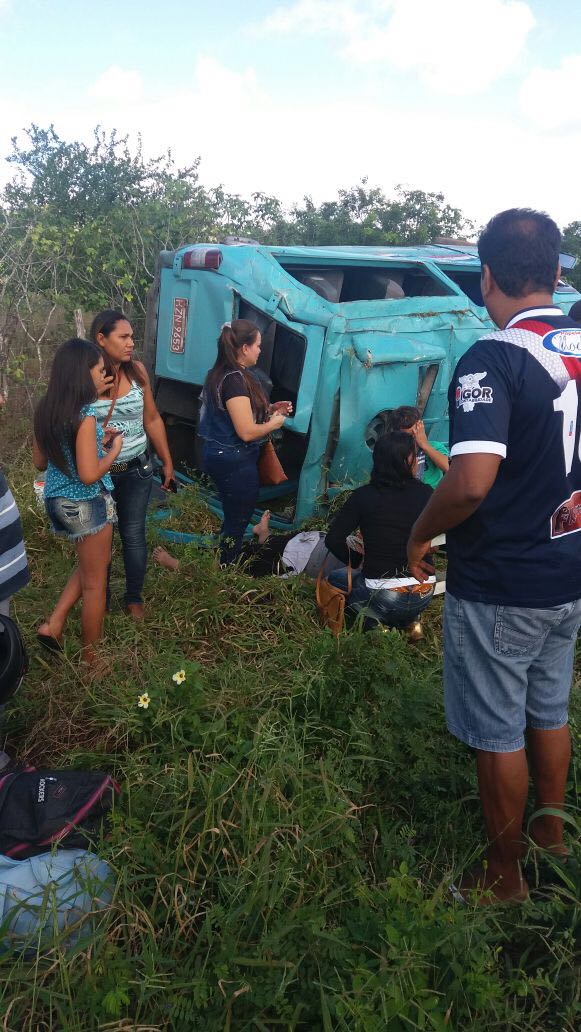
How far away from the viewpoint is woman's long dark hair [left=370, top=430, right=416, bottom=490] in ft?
10.8

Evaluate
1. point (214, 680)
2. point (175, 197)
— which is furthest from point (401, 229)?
point (214, 680)

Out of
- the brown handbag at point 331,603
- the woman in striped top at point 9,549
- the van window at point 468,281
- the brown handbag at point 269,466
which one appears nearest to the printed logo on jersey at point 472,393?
the woman in striped top at point 9,549

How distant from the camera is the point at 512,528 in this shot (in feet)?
6.23

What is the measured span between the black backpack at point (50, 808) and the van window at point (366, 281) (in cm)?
414

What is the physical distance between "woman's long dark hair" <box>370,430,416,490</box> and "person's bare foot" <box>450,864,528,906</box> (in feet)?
5.76

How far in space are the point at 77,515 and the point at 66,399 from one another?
0.50m

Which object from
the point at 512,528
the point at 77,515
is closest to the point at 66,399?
the point at 77,515

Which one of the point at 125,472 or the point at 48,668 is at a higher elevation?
the point at 125,472

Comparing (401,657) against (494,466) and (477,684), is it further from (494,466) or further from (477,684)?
(494,466)

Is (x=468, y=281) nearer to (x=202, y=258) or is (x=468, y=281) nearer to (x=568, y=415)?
(x=202, y=258)

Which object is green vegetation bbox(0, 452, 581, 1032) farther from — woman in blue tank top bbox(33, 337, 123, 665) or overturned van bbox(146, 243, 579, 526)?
overturned van bbox(146, 243, 579, 526)

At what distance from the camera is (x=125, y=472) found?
3.48 m

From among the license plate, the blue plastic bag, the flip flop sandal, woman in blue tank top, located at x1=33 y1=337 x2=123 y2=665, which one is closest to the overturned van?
the license plate

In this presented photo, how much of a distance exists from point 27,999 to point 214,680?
139 cm
